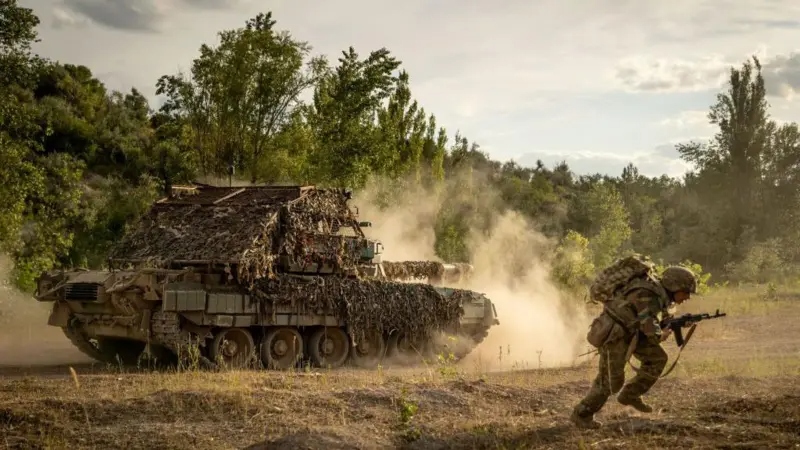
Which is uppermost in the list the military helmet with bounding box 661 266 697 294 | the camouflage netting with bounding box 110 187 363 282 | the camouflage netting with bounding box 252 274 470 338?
the camouflage netting with bounding box 110 187 363 282

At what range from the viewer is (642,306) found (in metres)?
8.98

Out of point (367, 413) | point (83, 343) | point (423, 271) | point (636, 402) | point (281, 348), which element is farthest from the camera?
point (423, 271)

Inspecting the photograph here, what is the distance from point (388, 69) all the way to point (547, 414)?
20829mm

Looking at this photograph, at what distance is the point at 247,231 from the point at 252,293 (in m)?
1.08

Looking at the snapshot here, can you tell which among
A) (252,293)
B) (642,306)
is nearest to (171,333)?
(252,293)

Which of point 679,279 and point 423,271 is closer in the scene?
point 679,279

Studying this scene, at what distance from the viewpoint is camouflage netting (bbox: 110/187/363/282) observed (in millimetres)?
15617

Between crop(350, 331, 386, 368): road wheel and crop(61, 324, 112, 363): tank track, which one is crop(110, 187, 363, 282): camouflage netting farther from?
crop(61, 324, 112, 363): tank track

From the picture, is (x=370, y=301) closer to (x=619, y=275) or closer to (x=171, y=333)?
(x=171, y=333)

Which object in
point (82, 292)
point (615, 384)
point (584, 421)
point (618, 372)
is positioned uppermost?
point (82, 292)

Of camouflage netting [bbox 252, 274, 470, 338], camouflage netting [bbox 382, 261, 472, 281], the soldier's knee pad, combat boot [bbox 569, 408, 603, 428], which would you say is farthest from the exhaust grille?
the soldier's knee pad

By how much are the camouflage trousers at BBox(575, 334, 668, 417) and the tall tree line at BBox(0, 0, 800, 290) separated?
14.6m

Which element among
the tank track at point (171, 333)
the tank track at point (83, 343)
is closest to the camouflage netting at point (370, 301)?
the tank track at point (171, 333)

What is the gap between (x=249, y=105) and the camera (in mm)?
29672
